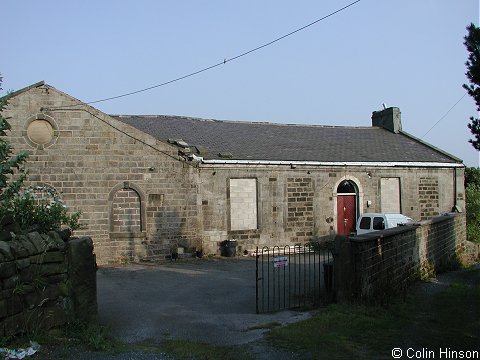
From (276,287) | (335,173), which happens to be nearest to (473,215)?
(335,173)

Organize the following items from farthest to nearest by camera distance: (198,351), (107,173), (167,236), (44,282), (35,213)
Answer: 1. (167,236)
2. (107,173)
3. (35,213)
4. (44,282)
5. (198,351)

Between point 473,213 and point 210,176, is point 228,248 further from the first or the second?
point 473,213

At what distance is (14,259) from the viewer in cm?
617

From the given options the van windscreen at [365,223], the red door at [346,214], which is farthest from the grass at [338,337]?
the red door at [346,214]

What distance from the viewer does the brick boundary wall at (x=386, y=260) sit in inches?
353

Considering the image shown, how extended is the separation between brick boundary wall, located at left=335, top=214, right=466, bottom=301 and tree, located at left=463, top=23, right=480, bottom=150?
2.72 meters

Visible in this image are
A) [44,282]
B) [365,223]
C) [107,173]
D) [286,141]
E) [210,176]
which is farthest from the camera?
[286,141]

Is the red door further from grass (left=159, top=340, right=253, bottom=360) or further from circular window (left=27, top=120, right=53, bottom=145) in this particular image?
grass (left=159, top=340, right=253, bottom=360)

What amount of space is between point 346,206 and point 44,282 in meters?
17.2

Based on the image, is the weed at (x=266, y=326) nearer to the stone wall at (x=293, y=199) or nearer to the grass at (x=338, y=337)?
the grass at (x=338, y=337)

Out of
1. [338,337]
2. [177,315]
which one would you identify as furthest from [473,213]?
[338,337]

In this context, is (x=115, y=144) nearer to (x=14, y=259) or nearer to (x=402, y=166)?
(x=14, y=259)

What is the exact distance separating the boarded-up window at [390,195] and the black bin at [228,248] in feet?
26.6

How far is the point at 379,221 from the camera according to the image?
18.8 m
